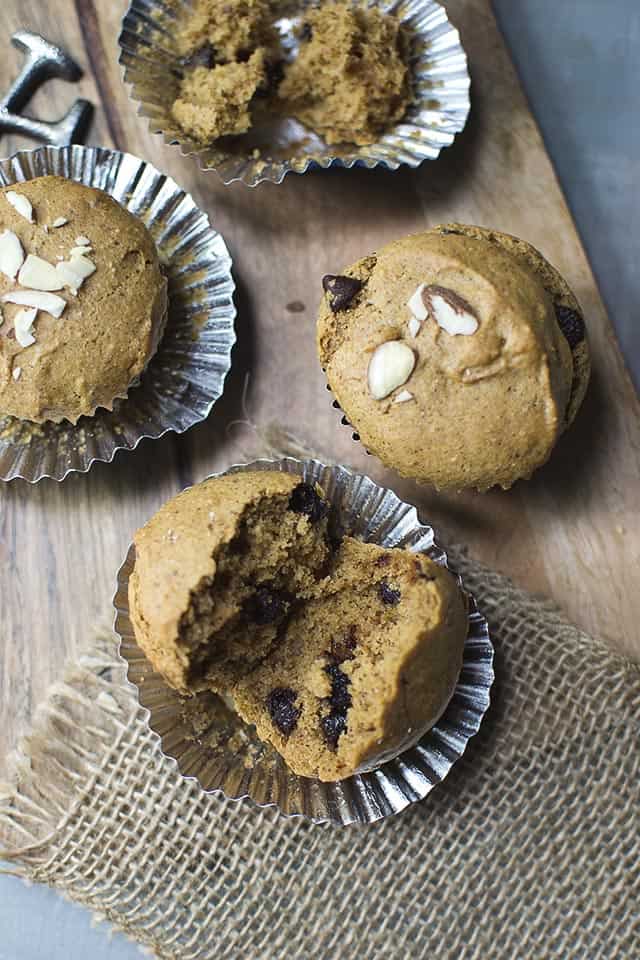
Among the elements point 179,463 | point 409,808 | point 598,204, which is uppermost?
point 179,463

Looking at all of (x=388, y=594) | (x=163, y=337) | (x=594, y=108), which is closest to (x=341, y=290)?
(x=163, y=337)

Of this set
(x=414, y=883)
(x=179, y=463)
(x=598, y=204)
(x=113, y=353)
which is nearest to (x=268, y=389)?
(x=179, y=463)

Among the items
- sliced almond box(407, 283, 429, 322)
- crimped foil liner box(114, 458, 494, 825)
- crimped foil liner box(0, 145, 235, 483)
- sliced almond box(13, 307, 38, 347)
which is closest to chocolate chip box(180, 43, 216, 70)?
crimped foil liner box(0, 145, 235, 483)

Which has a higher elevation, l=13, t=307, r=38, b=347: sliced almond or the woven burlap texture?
l=13, t=307, r=38, b=347: sliced almond

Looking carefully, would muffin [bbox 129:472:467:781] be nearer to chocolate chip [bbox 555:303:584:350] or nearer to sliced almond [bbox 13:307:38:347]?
sliced almond [bbox 13:307:38:347]

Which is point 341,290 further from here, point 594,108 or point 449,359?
point 594,108

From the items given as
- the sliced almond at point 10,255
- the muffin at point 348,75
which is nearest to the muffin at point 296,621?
the sliced almond at point 10,255

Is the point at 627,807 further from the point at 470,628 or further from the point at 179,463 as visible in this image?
the point at 179,463
